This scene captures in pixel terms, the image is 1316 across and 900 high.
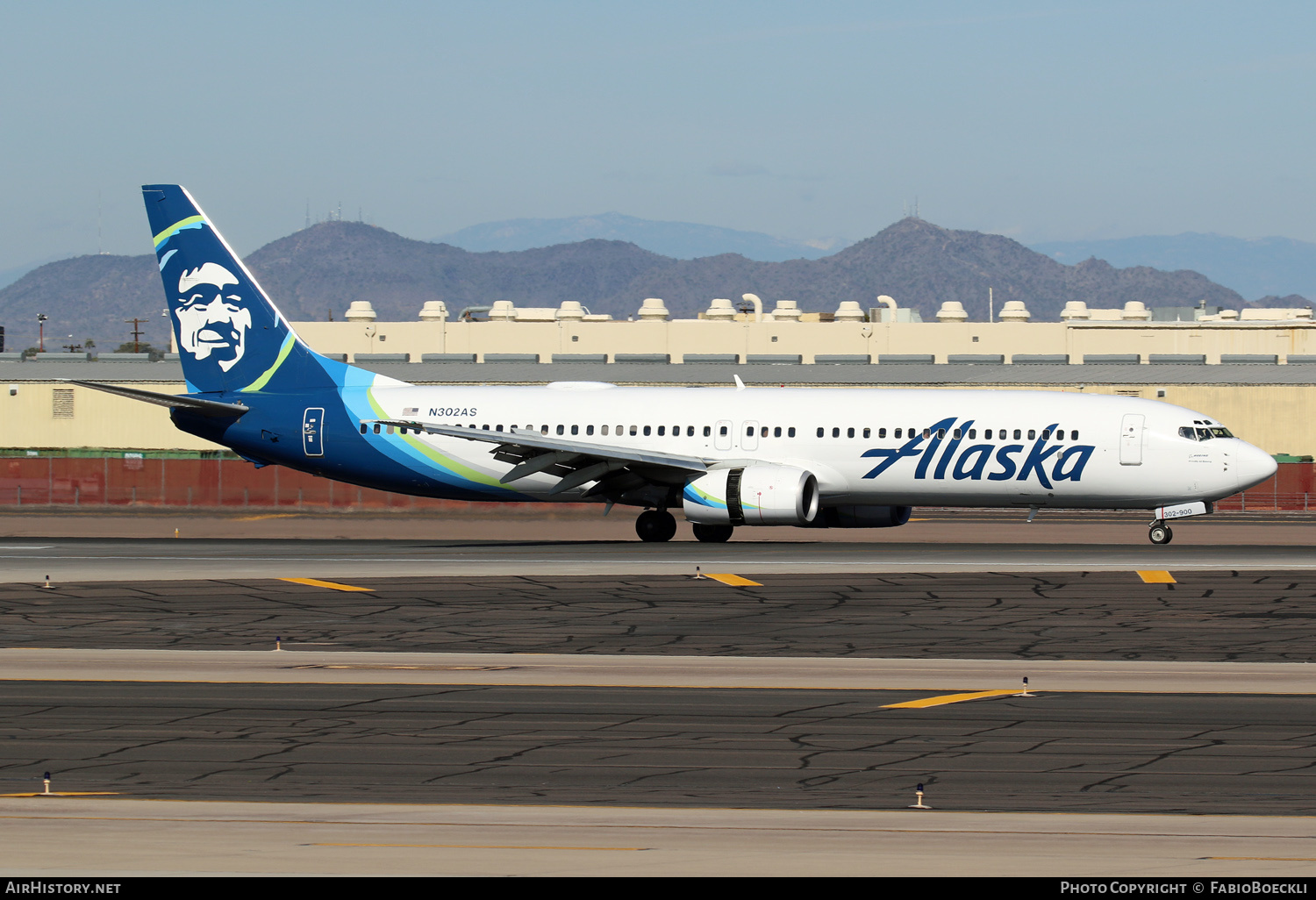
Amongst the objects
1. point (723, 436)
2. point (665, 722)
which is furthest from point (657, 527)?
point (665, 722)

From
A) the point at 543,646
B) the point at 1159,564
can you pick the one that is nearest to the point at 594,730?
the point at 543,646

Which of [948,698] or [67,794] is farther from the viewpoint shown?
[948,698]

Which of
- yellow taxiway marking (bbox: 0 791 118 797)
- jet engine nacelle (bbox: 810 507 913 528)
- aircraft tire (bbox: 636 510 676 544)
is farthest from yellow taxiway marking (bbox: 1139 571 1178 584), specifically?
yellow taxiway marking (bbox: 0 791 118 797)

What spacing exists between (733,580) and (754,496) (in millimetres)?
7740

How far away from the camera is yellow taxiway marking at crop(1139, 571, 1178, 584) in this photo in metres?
32.4

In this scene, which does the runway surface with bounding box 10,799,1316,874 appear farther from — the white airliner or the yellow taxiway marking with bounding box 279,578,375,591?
the white airliner

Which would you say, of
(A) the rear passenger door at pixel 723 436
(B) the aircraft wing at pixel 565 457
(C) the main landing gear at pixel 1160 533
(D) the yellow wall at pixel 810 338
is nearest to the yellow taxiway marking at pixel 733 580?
(B) the aircraft wing at pixel 565 457

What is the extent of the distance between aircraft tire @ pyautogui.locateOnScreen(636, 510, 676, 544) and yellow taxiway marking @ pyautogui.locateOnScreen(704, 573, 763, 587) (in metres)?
10.4

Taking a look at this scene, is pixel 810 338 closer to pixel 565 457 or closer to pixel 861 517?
pixel 861 517

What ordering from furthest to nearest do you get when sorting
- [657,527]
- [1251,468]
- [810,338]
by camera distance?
[810,338] → [657,527] → [1251,468]

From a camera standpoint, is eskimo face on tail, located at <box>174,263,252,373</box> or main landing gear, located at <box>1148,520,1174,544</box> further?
eskimo face on tail, located at <box>174,263,252,373</box>

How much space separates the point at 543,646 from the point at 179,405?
81.5 feet

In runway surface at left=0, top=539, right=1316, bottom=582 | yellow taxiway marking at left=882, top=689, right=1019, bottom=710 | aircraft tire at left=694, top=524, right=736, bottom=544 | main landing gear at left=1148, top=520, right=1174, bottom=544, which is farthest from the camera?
aircraft tire at left=694, top=524, right=736, bottom=544

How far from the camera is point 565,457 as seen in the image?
4272 cm
